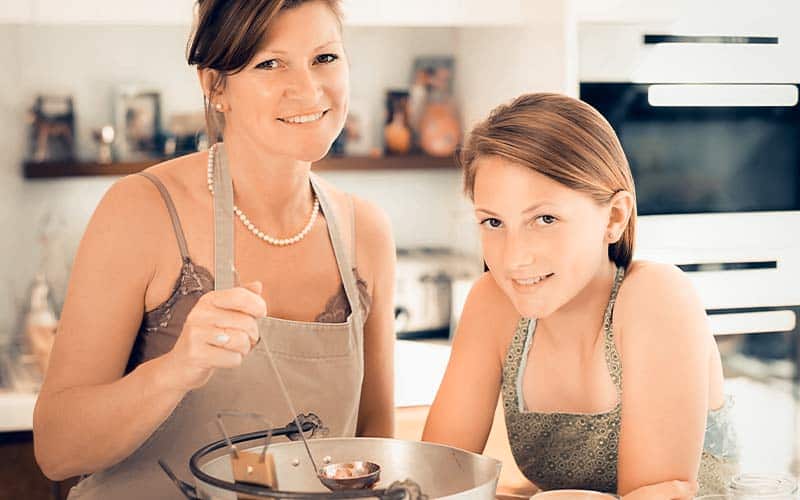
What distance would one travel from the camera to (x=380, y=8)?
2.76 m

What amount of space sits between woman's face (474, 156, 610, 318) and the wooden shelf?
1.79 metres

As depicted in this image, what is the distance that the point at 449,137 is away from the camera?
3.29 meters

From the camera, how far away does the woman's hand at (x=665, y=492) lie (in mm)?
1204

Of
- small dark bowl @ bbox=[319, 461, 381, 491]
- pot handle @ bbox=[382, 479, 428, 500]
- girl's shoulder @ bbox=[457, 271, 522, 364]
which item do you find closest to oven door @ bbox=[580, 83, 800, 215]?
girl's shoulder @ bbox=[457, 271, 522, 364]

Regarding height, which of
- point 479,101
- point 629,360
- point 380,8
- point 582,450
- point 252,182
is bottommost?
point 582,450

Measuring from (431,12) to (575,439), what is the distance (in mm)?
1601

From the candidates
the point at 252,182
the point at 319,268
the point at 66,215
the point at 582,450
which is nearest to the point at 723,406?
the point at 582,450

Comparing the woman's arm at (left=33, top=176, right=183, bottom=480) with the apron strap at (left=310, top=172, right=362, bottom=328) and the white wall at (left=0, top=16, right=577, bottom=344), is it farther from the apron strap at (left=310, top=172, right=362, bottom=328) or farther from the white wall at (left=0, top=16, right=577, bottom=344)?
the white wall at (left=0, top=16, right=577, bottom=344)

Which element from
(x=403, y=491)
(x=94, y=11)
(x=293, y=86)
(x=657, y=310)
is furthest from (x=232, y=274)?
(x=94, y=11)

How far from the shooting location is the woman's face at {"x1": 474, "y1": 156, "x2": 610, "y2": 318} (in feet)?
4.46

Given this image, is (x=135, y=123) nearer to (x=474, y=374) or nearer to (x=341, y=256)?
(x=341, y=256)

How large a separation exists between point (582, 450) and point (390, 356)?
15.7 inches

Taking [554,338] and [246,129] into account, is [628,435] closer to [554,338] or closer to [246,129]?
[554,338]

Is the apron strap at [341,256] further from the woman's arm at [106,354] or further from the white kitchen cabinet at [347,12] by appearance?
the white kitchen cabinet at [347,12]
